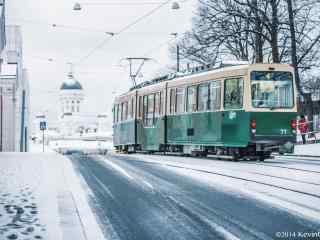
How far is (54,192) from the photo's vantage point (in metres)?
12.0

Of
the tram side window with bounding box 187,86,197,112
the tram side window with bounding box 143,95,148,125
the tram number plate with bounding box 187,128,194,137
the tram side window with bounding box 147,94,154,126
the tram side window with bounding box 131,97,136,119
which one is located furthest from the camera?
the tram side window with bounding box 131,97,136,119

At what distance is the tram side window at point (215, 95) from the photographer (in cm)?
2349

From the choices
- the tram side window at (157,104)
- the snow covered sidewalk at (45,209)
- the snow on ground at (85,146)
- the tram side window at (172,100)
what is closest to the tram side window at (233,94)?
the tram side window at (172,100)

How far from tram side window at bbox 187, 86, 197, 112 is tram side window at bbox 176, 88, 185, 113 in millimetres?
530

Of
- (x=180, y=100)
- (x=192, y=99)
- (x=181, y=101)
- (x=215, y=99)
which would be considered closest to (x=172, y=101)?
(x=180, y=100)

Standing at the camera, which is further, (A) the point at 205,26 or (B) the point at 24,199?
(A) the point at 205,26

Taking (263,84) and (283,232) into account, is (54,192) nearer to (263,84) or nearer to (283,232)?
(283,232)

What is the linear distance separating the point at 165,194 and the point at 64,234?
393 centimetres

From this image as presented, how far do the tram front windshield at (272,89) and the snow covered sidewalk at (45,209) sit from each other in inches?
342

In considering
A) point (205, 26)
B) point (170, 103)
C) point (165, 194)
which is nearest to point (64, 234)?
point (165, 194)

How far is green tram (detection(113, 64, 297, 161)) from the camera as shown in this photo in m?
22.4

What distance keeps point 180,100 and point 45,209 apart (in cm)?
1758

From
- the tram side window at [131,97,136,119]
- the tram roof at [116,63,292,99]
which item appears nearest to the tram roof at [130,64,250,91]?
the tram roof at [116,63,292,99]

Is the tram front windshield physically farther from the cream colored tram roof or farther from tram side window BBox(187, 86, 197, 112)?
tram side window BBox(187, 86, 197, 112)
